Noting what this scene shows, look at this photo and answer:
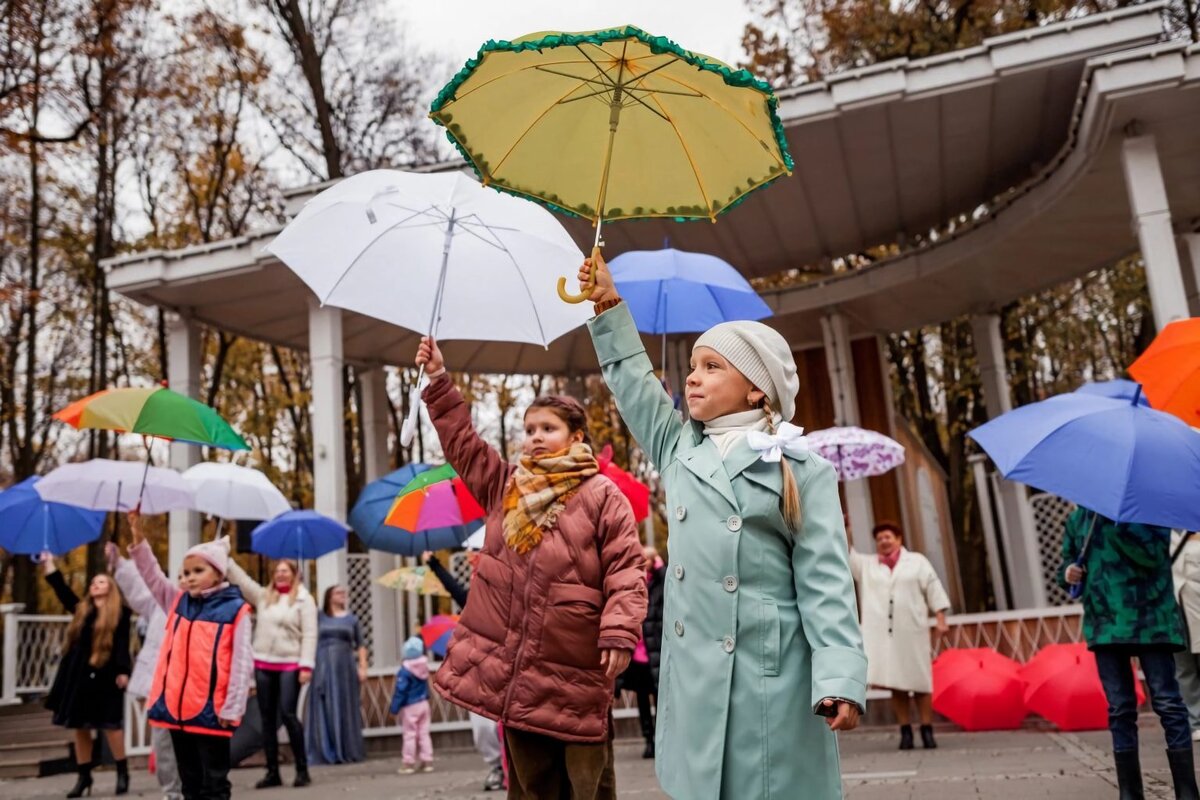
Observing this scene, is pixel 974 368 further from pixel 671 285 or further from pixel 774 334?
pixel 774 334

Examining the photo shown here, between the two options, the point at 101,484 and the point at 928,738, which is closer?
the point at 101,484

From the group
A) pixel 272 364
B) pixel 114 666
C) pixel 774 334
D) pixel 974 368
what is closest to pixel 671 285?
pixel 774 334

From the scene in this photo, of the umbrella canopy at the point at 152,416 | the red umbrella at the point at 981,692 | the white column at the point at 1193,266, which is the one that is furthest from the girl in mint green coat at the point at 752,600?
the white column at the point at 1193,266

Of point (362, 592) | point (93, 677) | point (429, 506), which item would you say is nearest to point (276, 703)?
point (93, 677)

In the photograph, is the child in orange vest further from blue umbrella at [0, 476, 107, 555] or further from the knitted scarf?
blue umbrella at [0, 476, 107, 555]

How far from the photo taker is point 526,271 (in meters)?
4.85

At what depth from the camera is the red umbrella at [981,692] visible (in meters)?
9.41

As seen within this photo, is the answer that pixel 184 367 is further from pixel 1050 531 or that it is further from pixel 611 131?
pixel 611 131

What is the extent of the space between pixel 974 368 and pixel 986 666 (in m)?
11.5

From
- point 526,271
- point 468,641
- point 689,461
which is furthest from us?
point 526,271

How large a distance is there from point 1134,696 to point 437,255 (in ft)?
12.8

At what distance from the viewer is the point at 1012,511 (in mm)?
13797

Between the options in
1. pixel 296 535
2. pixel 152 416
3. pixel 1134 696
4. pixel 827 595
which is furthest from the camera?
pixel 296 535

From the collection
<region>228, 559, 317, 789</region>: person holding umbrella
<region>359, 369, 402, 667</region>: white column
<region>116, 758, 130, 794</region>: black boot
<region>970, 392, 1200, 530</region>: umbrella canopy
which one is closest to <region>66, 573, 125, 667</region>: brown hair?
<region>116, 758, 130, 794</region>: black boot
